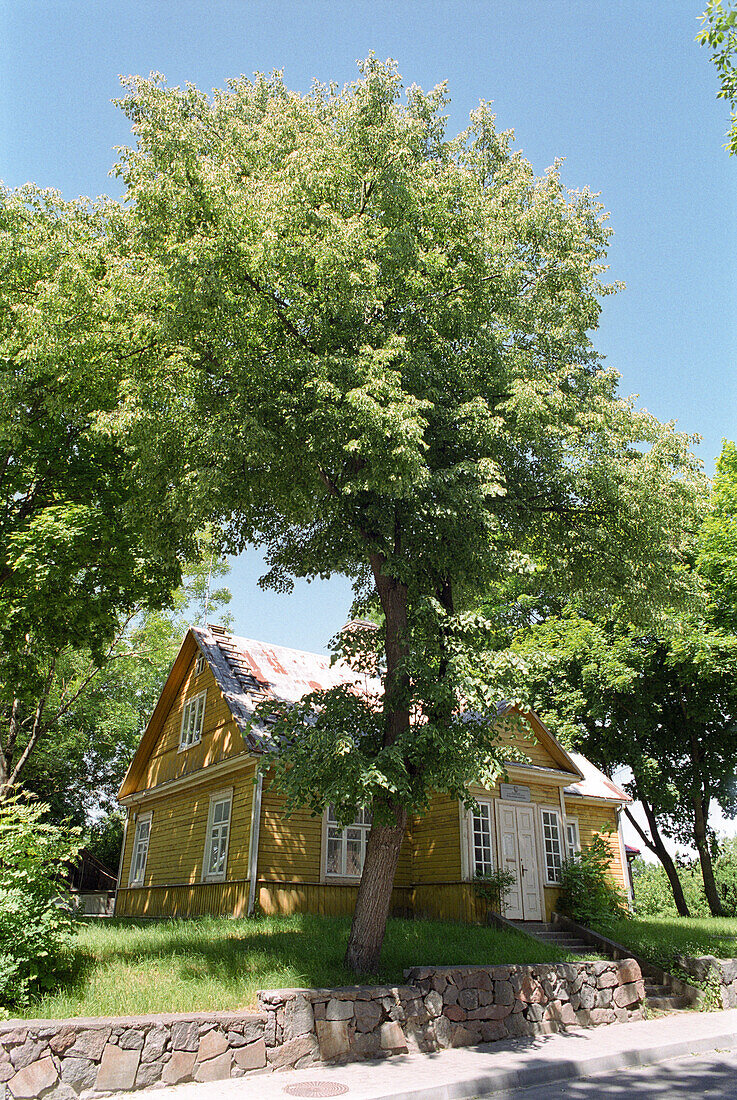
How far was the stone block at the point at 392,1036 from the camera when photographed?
881 cm

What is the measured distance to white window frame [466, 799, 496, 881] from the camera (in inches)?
615

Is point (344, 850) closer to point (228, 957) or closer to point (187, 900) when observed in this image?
point (187, 900)

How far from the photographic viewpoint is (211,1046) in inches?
302

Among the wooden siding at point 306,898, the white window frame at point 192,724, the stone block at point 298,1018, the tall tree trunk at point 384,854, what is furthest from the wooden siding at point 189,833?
the stone block at point 298,1018

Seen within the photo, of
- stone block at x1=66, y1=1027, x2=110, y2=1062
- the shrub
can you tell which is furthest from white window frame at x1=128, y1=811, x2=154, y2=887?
stone block at x1=66, y1=1027, x2=110, y2=1062

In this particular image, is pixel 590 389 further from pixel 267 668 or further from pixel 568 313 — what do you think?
pixel 267 668

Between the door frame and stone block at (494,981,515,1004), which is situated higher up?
the door frame

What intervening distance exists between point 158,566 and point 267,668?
4.56 m

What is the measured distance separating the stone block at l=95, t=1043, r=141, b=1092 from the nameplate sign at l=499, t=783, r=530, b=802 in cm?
1116

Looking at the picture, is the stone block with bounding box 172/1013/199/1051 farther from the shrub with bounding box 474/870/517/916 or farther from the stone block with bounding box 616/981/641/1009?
the shrub with bounding box 474/870/517/916

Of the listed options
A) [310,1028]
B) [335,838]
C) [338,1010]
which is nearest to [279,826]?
[335,838]

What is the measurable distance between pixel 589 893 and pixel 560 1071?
339 inches

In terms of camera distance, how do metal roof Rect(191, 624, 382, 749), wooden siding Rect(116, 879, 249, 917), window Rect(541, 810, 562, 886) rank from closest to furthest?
wooden siding Rect(116, 879, 249, 917), metal roof Rect(191, 624, 382, 749), window Rect(541, 810, 562, 886)

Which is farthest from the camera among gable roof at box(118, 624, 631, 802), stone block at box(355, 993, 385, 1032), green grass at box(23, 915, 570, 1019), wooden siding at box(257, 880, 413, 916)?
gable roof at box(118, 624, 631, 802)
